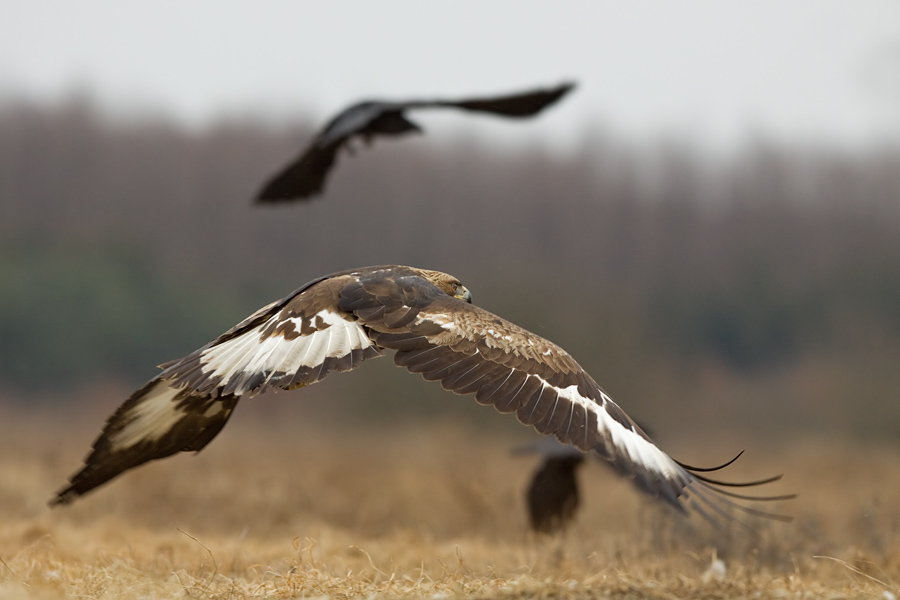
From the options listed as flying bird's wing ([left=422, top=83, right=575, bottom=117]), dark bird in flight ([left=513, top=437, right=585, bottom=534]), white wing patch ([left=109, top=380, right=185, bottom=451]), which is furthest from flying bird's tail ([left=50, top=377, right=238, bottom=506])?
dark bird in flight ([left=513, top=437, right=585, bottom=534])

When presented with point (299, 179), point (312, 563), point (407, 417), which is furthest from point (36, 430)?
point (312, 563)

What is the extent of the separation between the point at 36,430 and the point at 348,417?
4.21m

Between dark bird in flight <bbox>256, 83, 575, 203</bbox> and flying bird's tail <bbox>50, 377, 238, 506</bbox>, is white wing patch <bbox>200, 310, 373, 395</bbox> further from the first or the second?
dark bird in flight <bbox>256, 83, 575, 203</bbox>

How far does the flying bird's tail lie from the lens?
417cm

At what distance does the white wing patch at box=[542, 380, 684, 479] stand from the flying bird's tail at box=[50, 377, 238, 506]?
1679 mm

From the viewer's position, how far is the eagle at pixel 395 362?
3.48 metres

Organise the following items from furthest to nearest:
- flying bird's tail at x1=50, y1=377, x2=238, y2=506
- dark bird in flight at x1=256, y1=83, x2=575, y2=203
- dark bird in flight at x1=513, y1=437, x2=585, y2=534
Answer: dark bird in flight at x1=513, y1=437, x2=585, y2=534
dark bird in flight at x1=256, y1=83, x2=575, y2=203
flying bird's tail at x1=50, y1=377, x2=238, y2=506

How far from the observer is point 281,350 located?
380cm

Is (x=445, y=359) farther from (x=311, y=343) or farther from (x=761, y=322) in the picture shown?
(x=761, y=322)

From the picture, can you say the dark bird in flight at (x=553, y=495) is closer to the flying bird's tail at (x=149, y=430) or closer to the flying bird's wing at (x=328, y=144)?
the flying bird's wing at (x=328, y=144)

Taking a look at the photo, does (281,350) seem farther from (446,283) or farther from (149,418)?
(446,283)

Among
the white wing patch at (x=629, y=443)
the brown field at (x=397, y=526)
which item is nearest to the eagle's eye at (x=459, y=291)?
the white wing patch at (x=629, y=443)

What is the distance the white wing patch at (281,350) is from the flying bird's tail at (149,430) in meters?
0.38

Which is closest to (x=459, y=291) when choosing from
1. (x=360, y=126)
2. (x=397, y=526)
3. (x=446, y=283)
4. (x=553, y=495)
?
(x=446, y=283)
